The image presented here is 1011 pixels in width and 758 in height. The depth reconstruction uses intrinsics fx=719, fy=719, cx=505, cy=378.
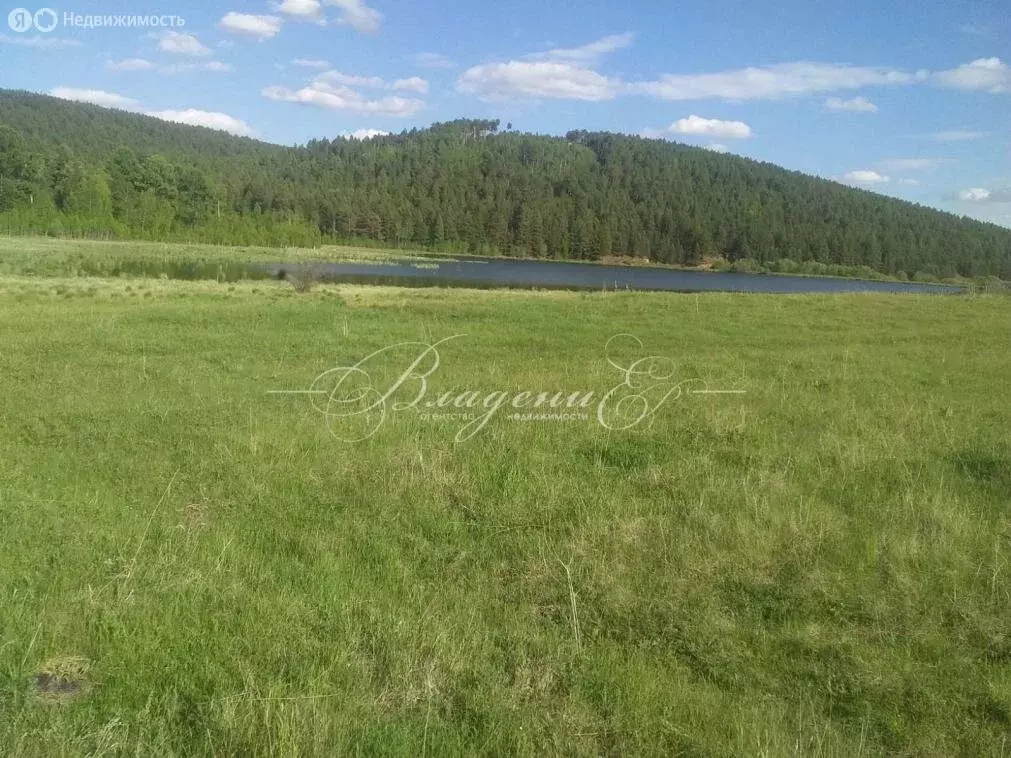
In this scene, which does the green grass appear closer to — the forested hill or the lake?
the lake

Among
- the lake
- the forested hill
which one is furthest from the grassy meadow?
the forested hill

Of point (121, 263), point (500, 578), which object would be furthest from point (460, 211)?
point (500, 578)

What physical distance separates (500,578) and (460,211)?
551ft

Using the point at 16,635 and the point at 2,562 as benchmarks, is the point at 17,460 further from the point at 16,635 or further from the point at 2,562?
the point at 16,635

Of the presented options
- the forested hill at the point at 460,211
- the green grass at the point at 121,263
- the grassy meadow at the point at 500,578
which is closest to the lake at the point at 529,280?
the green grass at the point at 121,263

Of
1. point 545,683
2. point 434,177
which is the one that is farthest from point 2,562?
point 434,177

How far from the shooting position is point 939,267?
145 m

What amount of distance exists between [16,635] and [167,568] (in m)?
1.15

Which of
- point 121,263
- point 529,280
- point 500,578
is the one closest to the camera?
point 500,578

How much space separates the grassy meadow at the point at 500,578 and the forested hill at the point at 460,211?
356 ft

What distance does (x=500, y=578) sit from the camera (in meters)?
5.95

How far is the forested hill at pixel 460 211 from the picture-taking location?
350ft

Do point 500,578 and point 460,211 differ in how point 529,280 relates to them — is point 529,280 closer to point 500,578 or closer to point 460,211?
→ point 500,578

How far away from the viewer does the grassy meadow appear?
408 cm
